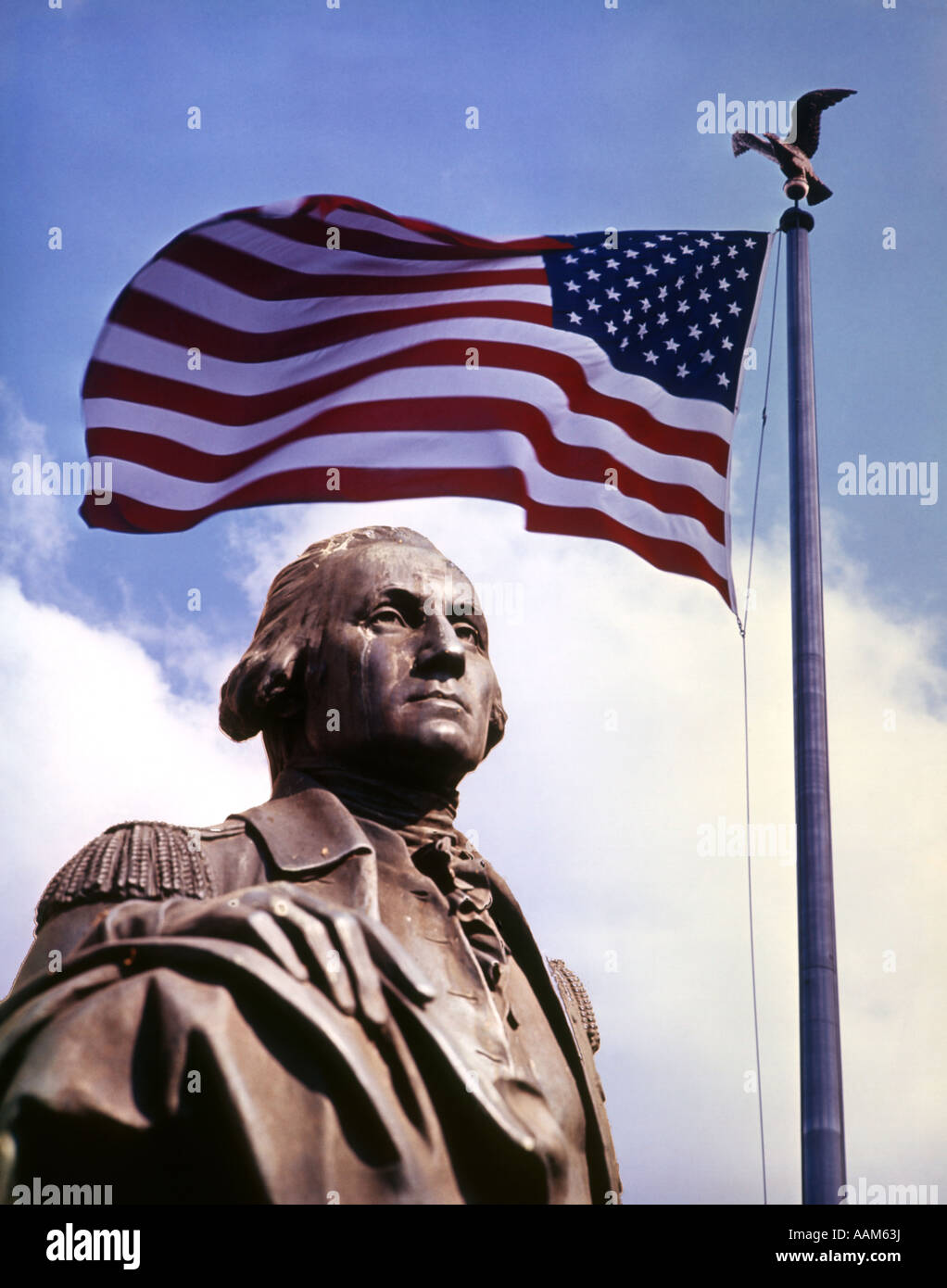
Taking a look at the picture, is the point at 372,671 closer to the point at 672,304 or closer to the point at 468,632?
the point at 468,632

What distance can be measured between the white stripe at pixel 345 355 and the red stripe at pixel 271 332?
4 centimetres

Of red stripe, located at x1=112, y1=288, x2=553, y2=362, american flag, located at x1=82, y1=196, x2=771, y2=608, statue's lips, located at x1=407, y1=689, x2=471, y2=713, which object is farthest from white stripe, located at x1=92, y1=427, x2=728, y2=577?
statue's lips, located at x1=407, y1=689, x2=471, y2=713

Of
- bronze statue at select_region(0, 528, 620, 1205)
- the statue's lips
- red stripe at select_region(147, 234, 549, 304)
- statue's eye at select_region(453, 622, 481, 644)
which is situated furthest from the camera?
red stripe at select_region(147, 234, 549, 304)

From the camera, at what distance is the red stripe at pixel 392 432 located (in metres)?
12.9

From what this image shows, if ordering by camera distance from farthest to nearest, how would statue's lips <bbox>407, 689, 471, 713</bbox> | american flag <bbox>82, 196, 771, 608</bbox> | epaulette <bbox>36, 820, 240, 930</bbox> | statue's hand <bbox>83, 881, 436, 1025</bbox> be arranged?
american flag <bbox>82, 196, 771, 608</bbox>
statue's lips <bbox>407, 689, 471, 713</bbox>
epaulette <bbox>36, 820, 240, 930</bbox>
statue's hand <bbox>83, 881, 436, 1025</bbox>

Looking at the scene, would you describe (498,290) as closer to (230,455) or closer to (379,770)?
(230,455)

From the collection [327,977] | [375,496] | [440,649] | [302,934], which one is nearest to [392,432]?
[375,496]

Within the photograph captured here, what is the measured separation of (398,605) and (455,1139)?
2942 mm

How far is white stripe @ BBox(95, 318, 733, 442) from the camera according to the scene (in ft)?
43.6

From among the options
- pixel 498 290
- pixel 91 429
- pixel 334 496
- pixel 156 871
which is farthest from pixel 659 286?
pixel 156 871

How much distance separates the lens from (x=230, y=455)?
518 inches

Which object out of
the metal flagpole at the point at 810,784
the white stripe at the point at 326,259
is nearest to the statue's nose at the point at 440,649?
the metal flagpole at the point at 810,784

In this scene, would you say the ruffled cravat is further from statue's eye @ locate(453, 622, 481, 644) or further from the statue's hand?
the statue's hand

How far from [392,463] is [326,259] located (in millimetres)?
1713
